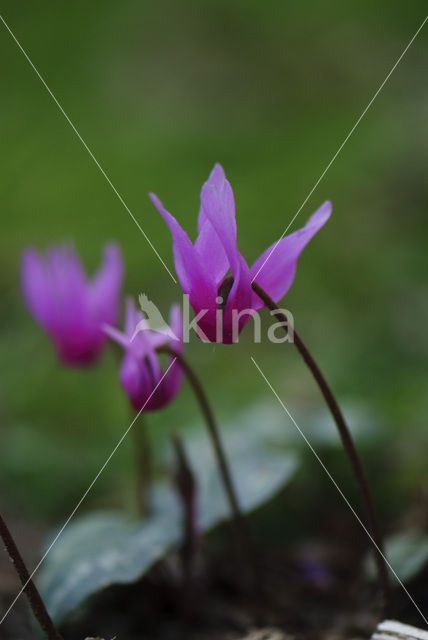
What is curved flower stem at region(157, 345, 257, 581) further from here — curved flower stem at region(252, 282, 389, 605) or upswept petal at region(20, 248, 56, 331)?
upswept petal at region(20, 248, 56, 331)

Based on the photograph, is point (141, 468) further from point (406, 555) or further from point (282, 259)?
point (282, 259)

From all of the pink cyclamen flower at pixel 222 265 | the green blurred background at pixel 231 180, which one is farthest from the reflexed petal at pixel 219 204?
the green blurred background at pixel 231 180

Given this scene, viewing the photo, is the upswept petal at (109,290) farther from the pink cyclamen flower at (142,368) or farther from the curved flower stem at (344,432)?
the curved flower stem at (344,432)

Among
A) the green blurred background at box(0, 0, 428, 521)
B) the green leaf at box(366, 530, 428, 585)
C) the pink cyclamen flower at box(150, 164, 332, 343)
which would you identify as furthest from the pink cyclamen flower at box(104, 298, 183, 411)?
the green blurred background at box(0, 0, 428, 521)


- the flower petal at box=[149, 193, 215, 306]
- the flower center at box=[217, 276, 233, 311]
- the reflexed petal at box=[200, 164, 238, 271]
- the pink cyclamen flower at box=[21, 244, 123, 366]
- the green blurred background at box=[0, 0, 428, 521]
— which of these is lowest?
the green blurred background at box=[0, 0, 428, 521]

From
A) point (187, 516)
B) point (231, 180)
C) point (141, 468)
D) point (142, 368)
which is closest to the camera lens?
point (142, 368)

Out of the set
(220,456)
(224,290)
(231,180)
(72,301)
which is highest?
(224,290)

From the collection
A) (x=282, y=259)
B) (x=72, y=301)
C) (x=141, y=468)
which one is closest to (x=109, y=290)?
(x=72, y=301)
